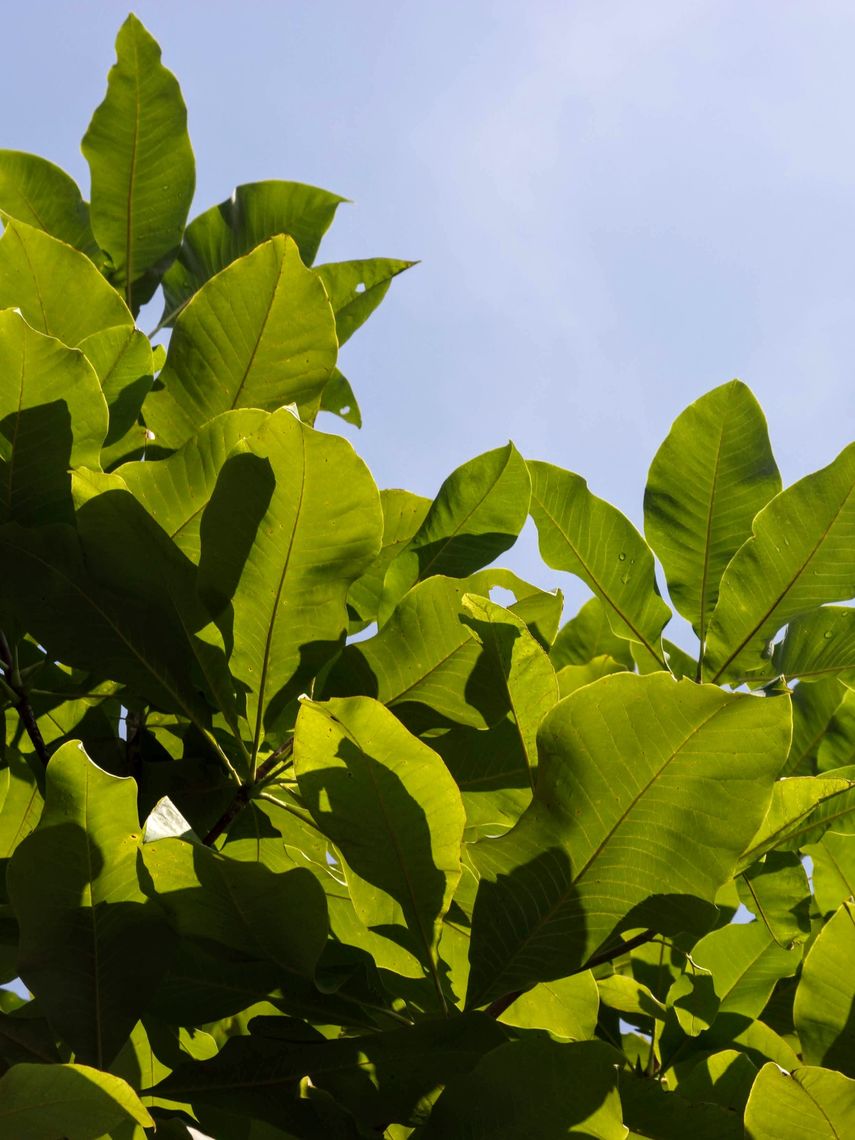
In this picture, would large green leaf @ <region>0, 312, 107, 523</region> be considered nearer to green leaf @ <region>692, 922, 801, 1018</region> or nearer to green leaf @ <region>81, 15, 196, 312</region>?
green leaf @ <region>81, 15, 196, 312</region>

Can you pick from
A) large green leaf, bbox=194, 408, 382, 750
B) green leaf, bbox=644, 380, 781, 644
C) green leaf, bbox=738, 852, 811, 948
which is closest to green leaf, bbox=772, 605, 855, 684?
green leaf, bbox=644, 380, 781, 644

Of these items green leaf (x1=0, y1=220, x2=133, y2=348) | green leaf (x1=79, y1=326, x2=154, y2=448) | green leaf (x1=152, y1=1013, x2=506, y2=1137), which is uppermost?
green leaf (x1=0, y1=220, x2=133, y2=348)

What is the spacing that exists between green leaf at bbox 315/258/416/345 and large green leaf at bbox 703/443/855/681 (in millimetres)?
707

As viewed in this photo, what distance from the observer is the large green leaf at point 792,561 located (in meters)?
1.53

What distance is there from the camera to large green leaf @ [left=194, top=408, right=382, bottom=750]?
48.1 inches

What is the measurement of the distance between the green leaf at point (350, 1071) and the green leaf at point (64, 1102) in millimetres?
230

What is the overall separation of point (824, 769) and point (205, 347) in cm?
99

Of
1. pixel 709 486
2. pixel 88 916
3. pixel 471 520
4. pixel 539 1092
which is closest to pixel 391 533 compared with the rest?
pixel 471 520

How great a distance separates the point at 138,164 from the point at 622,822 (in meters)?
1.37

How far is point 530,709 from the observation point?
117 cm

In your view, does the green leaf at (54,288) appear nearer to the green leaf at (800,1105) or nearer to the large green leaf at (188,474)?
the large green leaf at (188,474)

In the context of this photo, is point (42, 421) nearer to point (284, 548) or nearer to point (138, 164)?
point (284, 548)

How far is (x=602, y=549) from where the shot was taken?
1709 millimetres

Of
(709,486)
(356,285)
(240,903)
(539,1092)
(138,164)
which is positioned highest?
(138,164)
